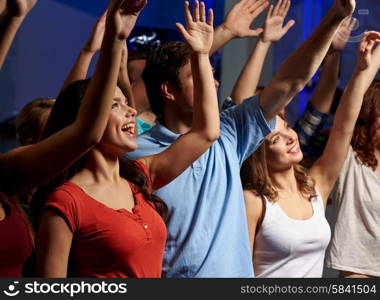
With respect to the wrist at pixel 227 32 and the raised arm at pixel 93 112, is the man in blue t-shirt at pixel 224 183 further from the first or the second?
the raised arm at pixel 93 112

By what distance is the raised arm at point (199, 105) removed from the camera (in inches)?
87.5

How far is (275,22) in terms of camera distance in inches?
119

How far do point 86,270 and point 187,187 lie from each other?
0.54 metres

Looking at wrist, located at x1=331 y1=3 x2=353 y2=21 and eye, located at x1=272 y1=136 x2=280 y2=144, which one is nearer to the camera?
wrist, located at x1=331 y1=3 x2=353 y2=21

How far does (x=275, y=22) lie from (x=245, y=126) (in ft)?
2.00

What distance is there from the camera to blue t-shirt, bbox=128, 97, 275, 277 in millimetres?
2393

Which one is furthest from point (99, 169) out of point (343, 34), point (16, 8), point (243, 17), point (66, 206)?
point (343, 34)

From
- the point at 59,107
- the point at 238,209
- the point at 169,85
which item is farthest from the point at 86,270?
the point at 169,85

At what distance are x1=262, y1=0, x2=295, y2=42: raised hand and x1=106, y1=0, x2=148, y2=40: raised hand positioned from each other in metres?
1.25

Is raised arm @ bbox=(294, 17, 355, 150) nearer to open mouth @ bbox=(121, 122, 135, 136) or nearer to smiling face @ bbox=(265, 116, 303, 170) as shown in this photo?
smiling face @ bbox=(265, 116, 303, 170)

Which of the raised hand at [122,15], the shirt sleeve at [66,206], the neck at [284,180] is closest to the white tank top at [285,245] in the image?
the neck at [284,180]

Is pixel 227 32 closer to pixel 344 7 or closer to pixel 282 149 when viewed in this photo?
pixel 282 149

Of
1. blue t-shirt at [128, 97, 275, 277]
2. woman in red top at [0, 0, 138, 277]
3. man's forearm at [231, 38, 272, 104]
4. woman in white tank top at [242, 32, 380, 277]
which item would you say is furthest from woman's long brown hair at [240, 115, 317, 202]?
woman in red top at [0, 0, 138, 277]

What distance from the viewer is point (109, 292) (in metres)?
1.98
